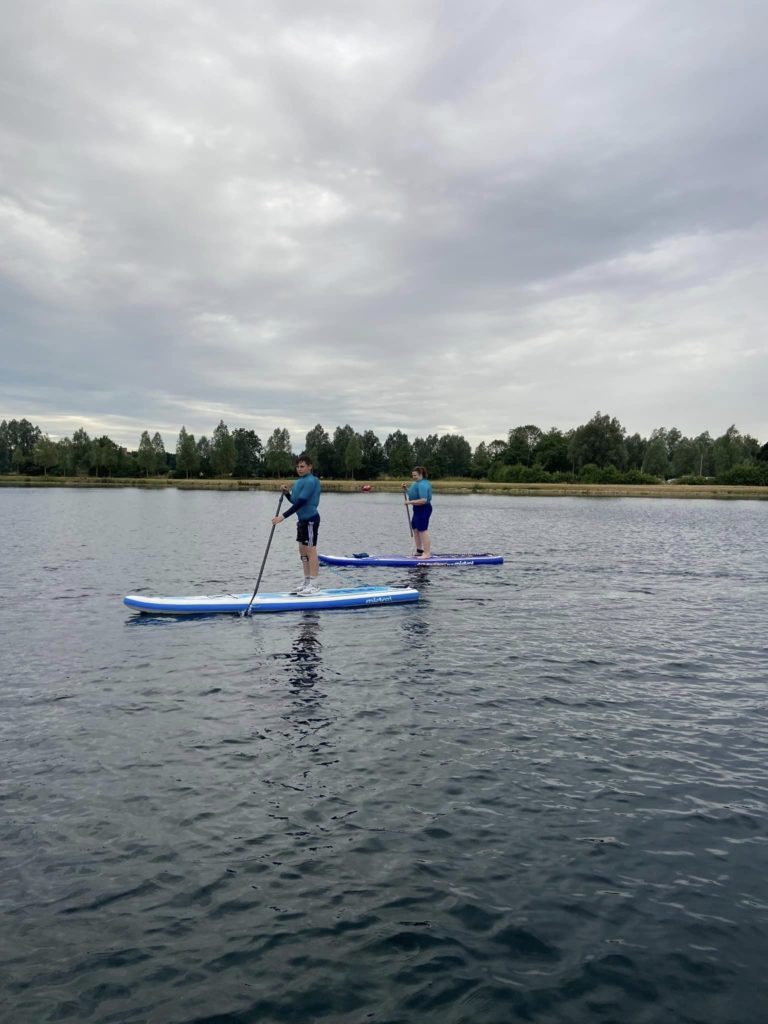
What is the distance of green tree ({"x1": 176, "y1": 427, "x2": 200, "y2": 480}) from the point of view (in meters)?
168

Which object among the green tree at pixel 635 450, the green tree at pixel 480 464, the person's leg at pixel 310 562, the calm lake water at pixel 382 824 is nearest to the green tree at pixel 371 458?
the green tree at pixel 480 464

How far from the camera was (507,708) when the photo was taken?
11.3 m

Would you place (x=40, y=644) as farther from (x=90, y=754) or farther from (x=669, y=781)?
(x=669, y=781)

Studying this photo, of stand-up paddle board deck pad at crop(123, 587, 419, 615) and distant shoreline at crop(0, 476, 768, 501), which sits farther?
distant shoreline at crop(0, 476, 768, 501)

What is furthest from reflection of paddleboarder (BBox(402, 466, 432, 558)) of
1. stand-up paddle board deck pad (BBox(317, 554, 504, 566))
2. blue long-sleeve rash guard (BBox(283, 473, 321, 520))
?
blue long-sleeve rash guard (BBox(283, 473, 321, 520))

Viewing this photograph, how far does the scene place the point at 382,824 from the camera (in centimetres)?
760

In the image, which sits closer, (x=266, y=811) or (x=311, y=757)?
(x=266, y=811)

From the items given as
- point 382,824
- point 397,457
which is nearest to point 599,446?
point 397,457

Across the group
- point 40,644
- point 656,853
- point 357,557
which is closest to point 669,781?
point 656,853

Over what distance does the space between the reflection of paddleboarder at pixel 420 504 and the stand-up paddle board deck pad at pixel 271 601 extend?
4.97m

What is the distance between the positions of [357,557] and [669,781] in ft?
65.5

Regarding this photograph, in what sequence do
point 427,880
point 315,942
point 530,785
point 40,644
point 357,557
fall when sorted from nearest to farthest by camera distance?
1. point 315,942
2. point 427,880
3. point 530,785
4. point 40,644
5. point 357,557

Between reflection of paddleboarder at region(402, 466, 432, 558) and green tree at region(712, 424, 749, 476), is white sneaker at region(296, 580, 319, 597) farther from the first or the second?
green tree at region(712, 424, 749, 476)

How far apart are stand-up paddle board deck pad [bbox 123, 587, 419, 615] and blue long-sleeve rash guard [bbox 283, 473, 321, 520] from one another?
236 cm
